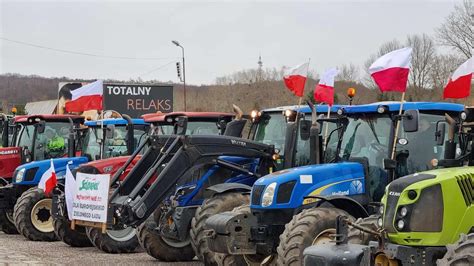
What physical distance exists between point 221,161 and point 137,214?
4.96 ft

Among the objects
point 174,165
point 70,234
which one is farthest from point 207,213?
point 70,234

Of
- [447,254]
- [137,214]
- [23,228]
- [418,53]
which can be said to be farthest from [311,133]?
[418,53]

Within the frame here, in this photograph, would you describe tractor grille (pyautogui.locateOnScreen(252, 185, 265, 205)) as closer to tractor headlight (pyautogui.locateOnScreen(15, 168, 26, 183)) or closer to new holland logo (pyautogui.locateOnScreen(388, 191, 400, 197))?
new holland logo (pyautogui.locateOnScreen(388, 191, 400, 197))

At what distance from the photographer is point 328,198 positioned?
8.66m

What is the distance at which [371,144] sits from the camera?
9070 mm

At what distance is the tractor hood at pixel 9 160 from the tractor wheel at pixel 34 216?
2.54 metres

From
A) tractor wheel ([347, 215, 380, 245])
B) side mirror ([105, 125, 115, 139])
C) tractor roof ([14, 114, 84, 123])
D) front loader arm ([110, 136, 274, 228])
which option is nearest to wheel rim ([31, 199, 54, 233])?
side mirror ([105, 125, 115, 139])

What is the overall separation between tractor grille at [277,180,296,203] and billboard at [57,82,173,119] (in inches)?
1013

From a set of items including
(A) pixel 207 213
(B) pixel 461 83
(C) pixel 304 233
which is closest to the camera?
(C) pixel 304 233

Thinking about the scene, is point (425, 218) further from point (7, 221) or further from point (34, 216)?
point (7, 221)

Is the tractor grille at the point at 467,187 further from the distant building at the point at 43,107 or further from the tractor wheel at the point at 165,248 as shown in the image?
the distant building at the point at 43,107

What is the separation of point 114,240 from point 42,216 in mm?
2801

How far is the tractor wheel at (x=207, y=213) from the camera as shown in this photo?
9875 mm

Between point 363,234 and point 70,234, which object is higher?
point 363,234
